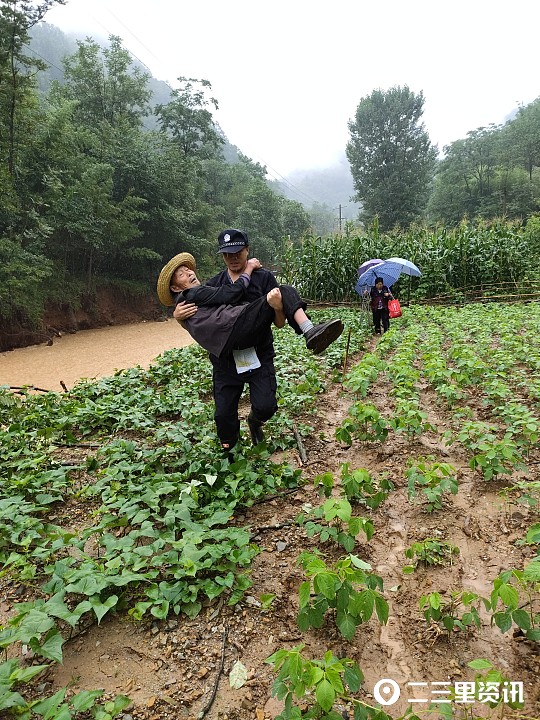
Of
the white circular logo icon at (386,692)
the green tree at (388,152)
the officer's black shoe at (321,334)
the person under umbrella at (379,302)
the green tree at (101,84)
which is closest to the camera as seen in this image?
the white circular logo icon at (386,692)

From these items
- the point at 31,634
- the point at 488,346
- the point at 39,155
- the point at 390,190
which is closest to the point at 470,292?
the point at 488,346

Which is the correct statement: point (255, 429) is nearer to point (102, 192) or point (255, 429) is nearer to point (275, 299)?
point (275, 299)

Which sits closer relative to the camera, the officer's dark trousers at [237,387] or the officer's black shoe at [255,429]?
the officer's dark trousers at [237,387]

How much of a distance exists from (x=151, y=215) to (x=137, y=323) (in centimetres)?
612

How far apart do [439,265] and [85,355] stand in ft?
41.0

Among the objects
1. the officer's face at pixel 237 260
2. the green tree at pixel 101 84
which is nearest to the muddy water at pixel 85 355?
the officer's face at pixel 237 260

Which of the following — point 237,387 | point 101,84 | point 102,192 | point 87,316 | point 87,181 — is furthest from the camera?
point 101,84

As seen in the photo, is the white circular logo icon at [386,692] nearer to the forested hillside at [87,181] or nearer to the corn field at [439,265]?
the corn field at [439,265]

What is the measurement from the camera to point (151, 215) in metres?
22.0

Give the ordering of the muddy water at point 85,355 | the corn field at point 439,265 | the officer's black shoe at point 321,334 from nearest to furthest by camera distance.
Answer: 1. the officer's black shoe at point 321,334
2. the muddy water at point 85,355
3. the corn field at point 439,265

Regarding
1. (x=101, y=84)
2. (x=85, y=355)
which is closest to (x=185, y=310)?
(x=85, y=355)

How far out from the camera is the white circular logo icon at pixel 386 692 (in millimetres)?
1513

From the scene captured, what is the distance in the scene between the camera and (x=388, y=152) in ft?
153

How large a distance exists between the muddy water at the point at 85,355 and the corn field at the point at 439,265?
5.55 meters
